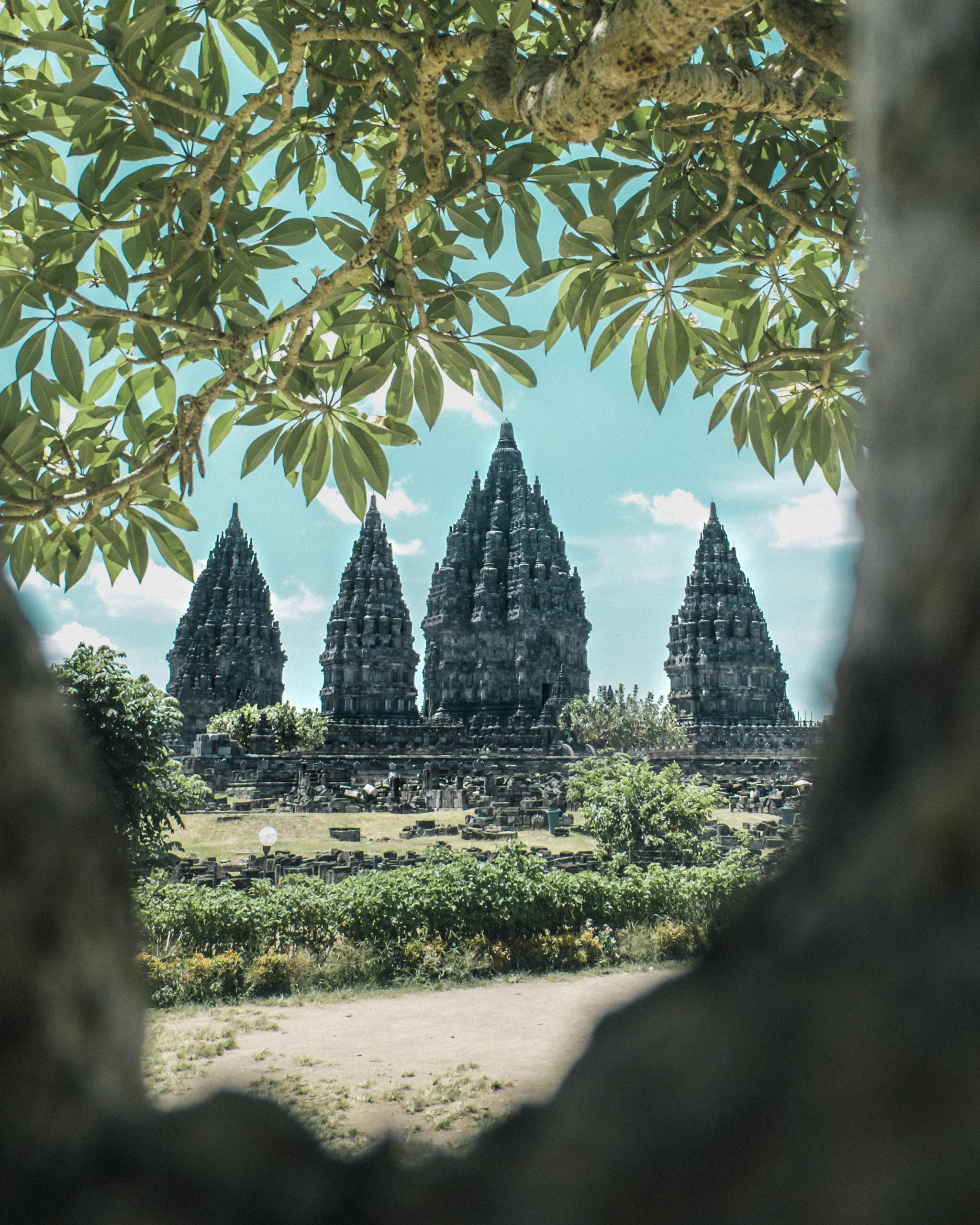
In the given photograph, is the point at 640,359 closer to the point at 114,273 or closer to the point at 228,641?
the point at 114,273

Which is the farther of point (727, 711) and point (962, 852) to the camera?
point (727, 711)

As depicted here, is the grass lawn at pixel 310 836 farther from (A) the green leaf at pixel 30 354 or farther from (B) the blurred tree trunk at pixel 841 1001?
(B) the blurred tree trunk at pixel 841 1001

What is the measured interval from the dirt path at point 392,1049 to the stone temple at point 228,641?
3718 cm

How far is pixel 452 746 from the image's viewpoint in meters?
32.8

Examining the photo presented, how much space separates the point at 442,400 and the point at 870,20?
272 cm

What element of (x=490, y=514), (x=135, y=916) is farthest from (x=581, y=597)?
(x=135, y=916)

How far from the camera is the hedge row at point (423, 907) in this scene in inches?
390

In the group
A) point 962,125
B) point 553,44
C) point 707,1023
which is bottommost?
point 707,1023

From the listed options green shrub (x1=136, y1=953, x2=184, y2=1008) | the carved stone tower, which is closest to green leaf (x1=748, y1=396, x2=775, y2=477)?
green shrub (x1=136, y1=953, x2=184, y2=1008)

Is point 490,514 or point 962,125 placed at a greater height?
point 490,514

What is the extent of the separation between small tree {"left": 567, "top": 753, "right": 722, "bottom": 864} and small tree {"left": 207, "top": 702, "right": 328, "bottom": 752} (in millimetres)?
20283

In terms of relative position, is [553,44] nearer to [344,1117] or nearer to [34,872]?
[34,872]

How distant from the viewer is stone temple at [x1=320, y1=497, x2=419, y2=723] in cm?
4341

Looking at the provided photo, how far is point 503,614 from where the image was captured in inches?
1750
